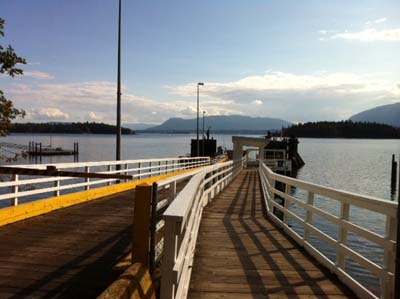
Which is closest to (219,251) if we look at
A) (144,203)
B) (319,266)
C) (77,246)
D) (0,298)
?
(319,266)

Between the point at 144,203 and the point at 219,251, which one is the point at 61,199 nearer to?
the point at 219,251

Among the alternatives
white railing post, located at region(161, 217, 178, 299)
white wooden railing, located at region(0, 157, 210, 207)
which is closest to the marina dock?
white railing post, located at region(161, 217, 178, 299)

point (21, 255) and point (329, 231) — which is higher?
point (21, 255)

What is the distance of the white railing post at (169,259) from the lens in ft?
12.4

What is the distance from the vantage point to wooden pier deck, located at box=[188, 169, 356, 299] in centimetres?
536

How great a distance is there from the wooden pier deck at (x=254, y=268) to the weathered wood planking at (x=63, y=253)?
1.29 meters

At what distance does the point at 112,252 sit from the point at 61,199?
212 inches

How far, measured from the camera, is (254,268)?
636cm

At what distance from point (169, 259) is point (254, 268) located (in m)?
2.87

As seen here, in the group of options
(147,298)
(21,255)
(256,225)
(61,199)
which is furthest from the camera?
(61,199)

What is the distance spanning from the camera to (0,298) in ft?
15.5

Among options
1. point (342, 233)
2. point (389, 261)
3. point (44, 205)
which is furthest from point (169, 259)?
point (44, 205)

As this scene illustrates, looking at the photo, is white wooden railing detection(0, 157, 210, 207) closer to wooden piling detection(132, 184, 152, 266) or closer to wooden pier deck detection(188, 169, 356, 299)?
wooden piling detection(132, 184, 152, 266)

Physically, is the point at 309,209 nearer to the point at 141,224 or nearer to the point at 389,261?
the point at 389,261
